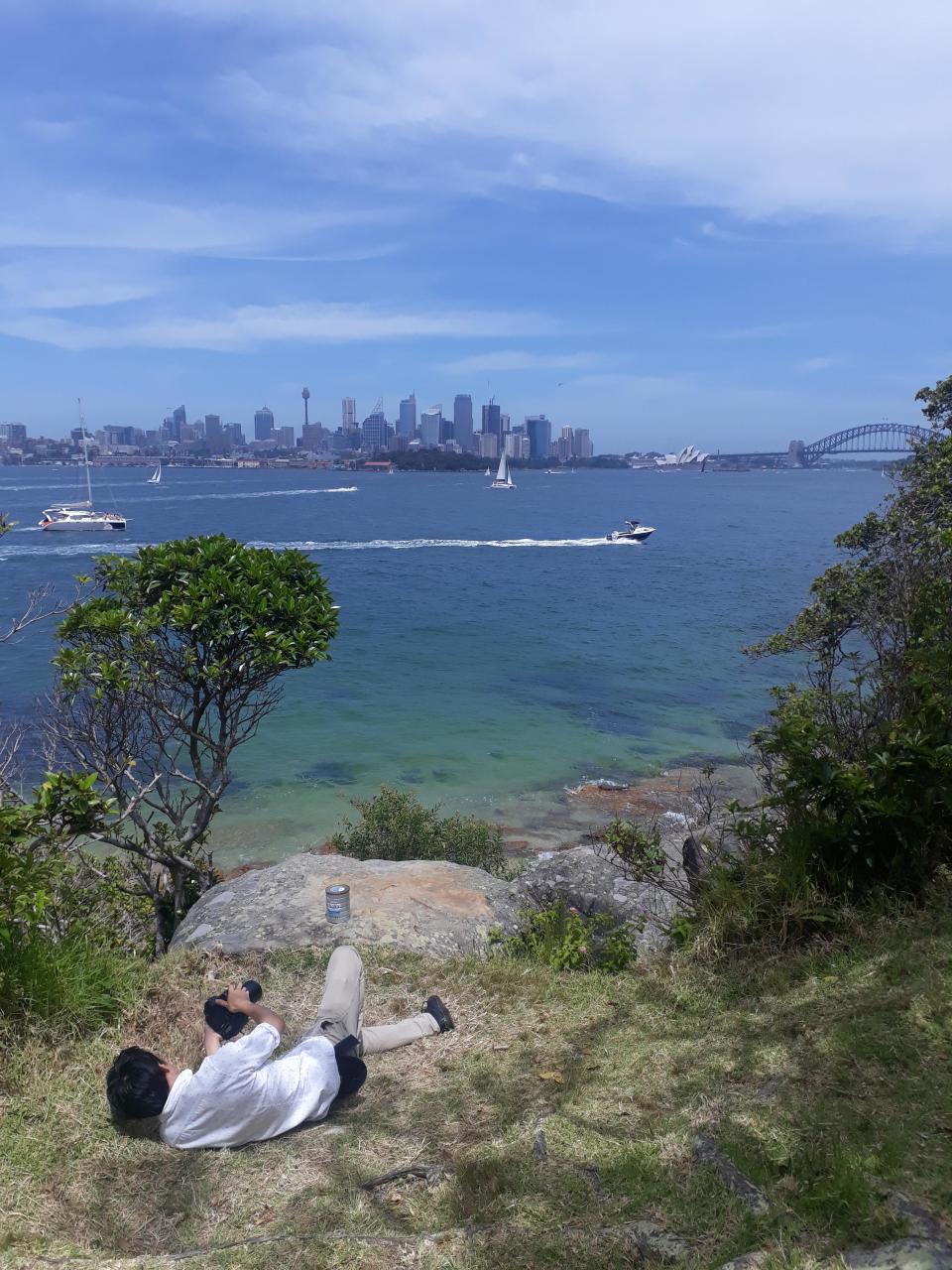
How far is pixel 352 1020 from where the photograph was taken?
528 cm

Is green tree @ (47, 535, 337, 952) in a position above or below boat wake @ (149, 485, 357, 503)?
below

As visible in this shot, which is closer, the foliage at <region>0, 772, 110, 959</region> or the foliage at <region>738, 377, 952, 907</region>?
the foliage at <region>0, 772, 110, 959</region>

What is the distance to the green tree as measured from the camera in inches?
324

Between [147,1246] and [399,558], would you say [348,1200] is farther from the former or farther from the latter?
[399,558]

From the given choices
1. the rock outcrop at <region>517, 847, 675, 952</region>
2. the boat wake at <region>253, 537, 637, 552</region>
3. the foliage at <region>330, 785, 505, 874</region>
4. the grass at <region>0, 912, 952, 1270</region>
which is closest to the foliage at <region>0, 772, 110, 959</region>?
the grass at <region>0, 912, 952, 1270</region>

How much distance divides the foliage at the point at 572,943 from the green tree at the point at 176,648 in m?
3.25

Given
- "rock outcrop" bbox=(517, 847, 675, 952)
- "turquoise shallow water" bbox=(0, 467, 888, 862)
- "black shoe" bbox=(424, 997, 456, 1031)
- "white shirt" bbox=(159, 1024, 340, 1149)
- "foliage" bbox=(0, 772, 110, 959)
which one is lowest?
"turquoise shallow water" bbox=(0, 467, 888, 862)

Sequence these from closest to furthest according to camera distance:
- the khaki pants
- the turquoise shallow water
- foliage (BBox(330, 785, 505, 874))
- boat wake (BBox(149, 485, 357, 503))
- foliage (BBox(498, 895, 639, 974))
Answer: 1. the khaki pants
2. foliage (BBox(498, 895, 639, 974))
3. foliage (BBox(330, 785, 505, 874))
4. the turquoise shallow water
5. boat wake (BBox(149, 485, 357, 503))

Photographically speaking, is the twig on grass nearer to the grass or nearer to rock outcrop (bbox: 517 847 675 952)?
the grass

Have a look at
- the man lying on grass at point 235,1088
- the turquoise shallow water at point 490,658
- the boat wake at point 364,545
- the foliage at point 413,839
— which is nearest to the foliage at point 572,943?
the man lying on grass at point 235,1088

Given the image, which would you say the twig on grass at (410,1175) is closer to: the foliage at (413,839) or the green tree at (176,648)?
the green tree at (176,648)

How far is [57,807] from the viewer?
5598 millimetres

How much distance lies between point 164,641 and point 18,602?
117 ft

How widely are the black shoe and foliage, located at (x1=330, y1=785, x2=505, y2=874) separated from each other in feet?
20.5
